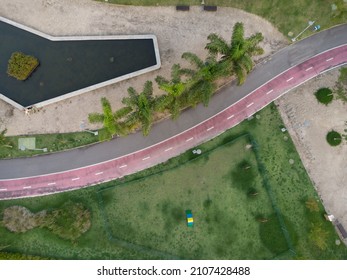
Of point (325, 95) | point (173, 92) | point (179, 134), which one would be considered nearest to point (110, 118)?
point (173, 92)

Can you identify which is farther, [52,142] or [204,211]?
[52,142]

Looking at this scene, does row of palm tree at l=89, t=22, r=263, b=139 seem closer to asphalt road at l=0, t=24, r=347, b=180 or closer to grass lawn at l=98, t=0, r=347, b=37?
Answer: asphalt road at l=0, t=24, r=347, b=180

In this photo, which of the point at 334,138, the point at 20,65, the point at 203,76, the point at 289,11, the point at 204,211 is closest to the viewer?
the point at 203,76

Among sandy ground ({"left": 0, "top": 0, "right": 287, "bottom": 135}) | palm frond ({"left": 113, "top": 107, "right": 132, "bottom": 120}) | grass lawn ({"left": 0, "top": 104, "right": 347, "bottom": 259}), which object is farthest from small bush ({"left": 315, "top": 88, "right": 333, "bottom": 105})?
palm frond ({"left": 113, "top": 107, "right": 132, "bottom": 120})

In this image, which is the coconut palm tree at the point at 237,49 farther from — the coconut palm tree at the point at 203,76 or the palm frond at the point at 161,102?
the palm frond at the point at 161,102

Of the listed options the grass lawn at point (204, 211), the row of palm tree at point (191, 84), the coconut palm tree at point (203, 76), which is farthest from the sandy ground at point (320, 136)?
the coconut palm tree at point (203, 76)

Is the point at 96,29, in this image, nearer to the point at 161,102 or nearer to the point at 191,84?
the point at 161,102
